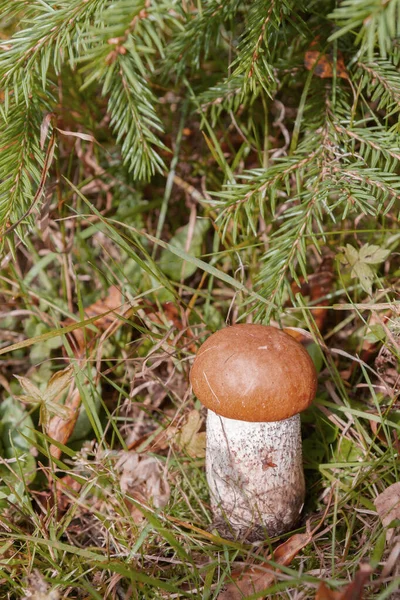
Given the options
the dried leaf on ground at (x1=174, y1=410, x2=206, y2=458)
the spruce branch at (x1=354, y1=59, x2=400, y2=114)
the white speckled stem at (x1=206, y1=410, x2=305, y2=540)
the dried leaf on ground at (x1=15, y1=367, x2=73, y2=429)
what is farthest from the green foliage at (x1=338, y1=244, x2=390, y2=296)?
the dried leaf on ground at (x1=15, y1=367, x2=73, y2=429)

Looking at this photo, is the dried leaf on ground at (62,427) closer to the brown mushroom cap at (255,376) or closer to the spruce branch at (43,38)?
the brown mushroom cap at (255,376)

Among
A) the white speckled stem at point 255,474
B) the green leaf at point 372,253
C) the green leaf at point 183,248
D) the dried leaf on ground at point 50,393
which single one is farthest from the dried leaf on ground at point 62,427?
the green leaf at point 372,253

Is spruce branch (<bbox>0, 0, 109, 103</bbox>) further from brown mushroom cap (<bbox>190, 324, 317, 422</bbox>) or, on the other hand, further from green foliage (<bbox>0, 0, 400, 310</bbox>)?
brown mushroom cap (<bbox>190, 324, 317, 422</bbox>)

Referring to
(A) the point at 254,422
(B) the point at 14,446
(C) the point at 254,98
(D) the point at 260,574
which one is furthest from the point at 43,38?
(D) the point at 260,574

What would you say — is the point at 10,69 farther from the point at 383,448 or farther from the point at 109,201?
the point at 383,448

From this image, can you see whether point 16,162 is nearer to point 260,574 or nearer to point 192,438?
point 192,438

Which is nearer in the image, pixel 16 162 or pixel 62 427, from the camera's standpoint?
pixel 16 162

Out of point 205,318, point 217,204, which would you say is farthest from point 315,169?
point 205,318
